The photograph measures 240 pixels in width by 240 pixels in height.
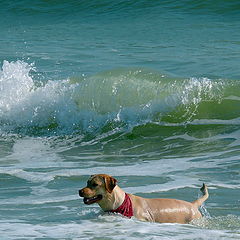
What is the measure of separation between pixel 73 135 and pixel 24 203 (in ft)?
18.2

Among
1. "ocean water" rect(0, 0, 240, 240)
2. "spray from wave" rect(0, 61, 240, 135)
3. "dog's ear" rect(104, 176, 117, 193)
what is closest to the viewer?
"dog's ear" rect(104, 176, 117, 193)

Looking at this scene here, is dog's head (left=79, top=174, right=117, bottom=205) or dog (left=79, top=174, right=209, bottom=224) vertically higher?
dog's head (left=79, top=174, right=117, bottom=205)

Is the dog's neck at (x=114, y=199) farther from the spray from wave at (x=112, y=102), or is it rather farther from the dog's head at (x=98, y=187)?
the spray from wave at (x=112, y=102)

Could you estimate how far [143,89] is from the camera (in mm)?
15734

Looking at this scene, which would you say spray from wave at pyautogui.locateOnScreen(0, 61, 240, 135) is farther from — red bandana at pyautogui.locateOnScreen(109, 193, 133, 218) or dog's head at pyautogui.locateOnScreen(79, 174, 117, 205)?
dog's head at pyautogui.locateOnScreen(79, 174, 117, 205)

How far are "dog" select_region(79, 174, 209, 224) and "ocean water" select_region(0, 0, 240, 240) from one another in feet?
0.38

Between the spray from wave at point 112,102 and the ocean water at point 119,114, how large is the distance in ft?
0.08

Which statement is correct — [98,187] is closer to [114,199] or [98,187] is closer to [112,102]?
[114,199]

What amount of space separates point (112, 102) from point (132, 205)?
7.63 meters

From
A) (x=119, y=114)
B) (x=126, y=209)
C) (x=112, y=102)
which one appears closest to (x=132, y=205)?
(x=126, y=209)

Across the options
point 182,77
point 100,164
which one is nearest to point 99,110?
point 182,77

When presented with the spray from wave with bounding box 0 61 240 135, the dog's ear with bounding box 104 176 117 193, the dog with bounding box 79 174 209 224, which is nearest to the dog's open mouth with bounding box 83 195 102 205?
the dog with bounding box 79 174 209 224

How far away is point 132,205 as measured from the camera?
25.9 ft

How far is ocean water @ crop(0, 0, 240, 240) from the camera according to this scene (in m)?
8.51
